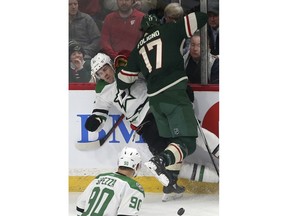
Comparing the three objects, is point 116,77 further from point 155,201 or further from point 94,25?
point 155,201

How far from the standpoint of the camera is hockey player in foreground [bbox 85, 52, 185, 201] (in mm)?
4293

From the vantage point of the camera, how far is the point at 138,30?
4.31 meters

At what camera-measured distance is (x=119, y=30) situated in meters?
4.31

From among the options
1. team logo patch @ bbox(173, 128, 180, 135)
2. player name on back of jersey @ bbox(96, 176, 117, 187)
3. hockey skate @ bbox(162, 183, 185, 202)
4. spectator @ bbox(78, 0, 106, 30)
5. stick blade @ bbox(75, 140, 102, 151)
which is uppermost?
spectator @ bbox(78, 0, 106, 30)

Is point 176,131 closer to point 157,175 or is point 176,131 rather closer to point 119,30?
point 157,175

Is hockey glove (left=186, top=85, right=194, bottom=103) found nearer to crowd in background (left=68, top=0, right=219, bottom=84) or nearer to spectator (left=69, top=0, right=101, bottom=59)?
crowd in background (left=68, top=0, right=219, bottom=84)

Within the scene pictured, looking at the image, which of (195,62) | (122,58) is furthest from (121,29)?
(195,62)

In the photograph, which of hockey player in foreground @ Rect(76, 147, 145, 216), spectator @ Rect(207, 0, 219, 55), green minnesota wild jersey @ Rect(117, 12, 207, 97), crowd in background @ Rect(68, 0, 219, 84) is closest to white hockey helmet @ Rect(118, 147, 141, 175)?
hockey player in foreground @ Rect(76, 147, 145, 216)

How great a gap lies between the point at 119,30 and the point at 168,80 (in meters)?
0.33

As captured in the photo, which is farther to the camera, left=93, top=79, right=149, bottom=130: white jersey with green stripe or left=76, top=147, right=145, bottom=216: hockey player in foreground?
left=93, top=79, right=149, bottom=130: white jersey with green stripe

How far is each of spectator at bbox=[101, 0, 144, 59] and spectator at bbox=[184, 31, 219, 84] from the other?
0.25 meters

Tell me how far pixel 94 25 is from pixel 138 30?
210 millimetres

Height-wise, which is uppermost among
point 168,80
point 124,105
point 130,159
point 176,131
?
point 168,80

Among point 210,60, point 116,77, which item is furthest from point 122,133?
point 210,60
